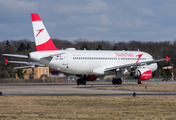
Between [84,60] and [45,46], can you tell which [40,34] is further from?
[84,60]

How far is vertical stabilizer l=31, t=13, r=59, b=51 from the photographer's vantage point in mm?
37062

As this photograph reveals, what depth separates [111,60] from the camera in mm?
42531

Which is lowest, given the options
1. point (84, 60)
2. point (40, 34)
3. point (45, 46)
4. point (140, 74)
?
point (140, 74)

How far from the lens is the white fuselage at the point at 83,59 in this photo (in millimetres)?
37594

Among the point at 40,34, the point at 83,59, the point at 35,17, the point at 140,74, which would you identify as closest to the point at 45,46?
the point at 40,34

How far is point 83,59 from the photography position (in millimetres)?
40062

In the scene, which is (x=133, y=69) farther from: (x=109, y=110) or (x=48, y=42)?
→ (x=109, y=110)

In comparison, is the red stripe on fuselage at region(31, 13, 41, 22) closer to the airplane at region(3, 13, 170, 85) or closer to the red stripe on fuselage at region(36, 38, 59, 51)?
the airplane at region(3, 13, 170, 85)

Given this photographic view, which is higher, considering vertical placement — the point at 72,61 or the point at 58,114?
the point at 72,61

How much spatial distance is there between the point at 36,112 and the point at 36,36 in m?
24.3

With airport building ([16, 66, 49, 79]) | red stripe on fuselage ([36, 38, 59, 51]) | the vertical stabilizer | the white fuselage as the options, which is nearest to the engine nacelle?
the white fuselage

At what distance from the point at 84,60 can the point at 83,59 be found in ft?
0.66

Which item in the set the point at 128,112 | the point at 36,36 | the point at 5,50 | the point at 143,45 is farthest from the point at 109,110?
the point at 143,45

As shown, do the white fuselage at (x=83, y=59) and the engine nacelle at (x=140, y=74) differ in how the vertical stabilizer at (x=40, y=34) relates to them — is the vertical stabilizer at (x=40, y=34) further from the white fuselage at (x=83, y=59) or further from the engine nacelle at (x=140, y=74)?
the engine nacelle at (x=140, y=74)
